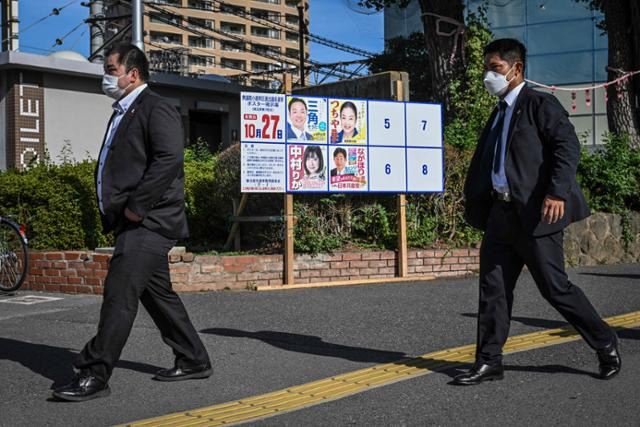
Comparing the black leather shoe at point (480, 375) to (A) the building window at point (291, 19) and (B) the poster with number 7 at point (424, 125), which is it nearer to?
(B) the poster with number 7 at point (424, 125)

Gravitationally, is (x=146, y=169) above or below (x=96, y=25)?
below

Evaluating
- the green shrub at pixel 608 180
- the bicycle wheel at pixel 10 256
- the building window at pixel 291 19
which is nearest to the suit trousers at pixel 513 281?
the bicycle wheel at pixel 10 256

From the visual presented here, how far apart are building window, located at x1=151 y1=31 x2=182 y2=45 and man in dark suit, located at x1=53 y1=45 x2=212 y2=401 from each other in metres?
109

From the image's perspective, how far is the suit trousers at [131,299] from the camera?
4.83 metres

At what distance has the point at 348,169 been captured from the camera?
417 inches

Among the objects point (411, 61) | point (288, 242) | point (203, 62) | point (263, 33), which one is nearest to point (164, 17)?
point (203, 62)

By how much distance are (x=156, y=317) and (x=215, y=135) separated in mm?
24938

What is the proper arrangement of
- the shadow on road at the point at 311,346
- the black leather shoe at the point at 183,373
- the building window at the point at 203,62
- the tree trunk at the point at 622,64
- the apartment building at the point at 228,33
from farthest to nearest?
the building window at the point at 203,62, the apartment building at the point at 228,33, the tree trunk at the point at 622,64, the shadow on road at the point at 311,346, the black leather shoe at the point at 183,373

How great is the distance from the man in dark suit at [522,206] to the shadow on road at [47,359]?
7.00 feet

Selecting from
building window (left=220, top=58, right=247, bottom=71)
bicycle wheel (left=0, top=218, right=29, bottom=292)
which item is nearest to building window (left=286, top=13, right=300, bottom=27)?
building window (left=220, top=58, right=247, bottom=71)

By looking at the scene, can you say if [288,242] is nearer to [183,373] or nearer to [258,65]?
[183,373]

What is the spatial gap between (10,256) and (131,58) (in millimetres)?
5574

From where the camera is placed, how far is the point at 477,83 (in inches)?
555

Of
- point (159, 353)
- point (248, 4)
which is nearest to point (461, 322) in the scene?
point (159, 353)
